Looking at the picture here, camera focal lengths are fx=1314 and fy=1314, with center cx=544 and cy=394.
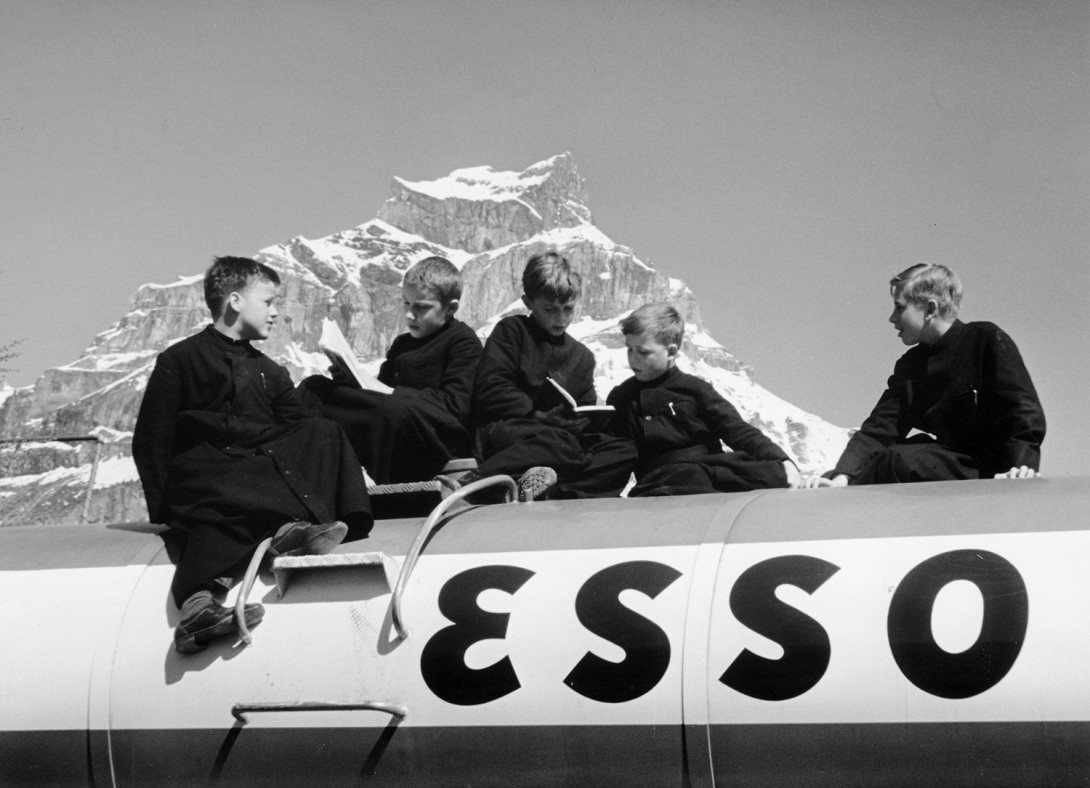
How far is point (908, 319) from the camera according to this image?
551 centimetres

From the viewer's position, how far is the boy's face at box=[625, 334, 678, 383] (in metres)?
6.01

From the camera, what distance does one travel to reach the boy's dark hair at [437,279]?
655 centimetres

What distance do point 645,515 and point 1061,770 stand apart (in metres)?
1.65

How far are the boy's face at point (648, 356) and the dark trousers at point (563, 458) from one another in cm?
33

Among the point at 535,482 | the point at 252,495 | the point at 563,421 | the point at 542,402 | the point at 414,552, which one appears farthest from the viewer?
the point at 542,402

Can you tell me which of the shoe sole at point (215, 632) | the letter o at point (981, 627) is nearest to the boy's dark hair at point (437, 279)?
the shoe sole at point (215, 632)

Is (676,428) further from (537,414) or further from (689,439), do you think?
(537,414)

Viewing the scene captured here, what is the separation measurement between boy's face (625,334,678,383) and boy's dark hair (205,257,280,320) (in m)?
1.64

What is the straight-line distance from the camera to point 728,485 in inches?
218

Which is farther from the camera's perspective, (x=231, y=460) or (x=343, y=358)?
(x=343, y=358)

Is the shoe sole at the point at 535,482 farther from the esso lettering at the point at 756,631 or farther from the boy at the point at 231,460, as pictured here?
the esso lettering at the point at 756,631

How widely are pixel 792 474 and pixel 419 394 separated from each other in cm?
179

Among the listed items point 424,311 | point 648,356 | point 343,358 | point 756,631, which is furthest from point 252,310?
point 756,631

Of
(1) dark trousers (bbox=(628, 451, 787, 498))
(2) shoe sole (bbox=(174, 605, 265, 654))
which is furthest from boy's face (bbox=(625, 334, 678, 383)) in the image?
(2) shoe sole (bbox=(174, 605, 265, 654))
